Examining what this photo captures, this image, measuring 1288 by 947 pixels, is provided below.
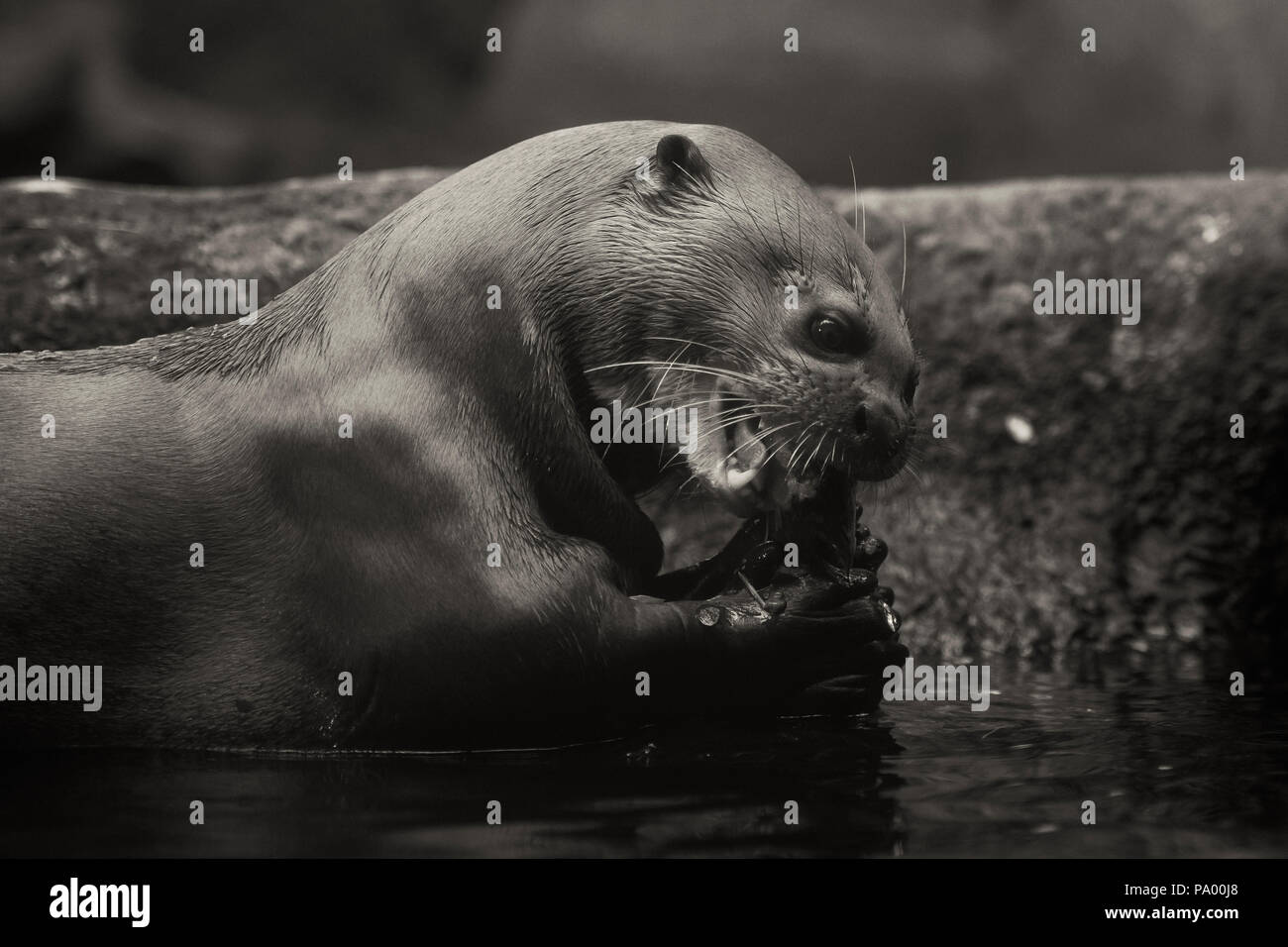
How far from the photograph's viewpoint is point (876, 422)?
123 inches

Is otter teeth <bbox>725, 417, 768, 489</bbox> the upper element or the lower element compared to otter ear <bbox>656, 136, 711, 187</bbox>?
lower

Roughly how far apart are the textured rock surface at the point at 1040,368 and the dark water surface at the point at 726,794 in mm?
1561

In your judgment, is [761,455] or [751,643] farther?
[761,455]

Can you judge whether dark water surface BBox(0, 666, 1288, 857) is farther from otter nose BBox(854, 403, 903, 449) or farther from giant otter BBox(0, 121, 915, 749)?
otter nose BBox(854, 403, 903, 449)

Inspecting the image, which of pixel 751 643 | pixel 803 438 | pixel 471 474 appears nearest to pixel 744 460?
pixel 803 438

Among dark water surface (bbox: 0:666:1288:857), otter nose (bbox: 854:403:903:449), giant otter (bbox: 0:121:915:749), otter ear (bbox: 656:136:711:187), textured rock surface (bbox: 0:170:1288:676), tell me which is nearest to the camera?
dark water surface (bbox: 0:666:1288:857)

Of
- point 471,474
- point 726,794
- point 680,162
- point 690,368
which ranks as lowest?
point 726,794

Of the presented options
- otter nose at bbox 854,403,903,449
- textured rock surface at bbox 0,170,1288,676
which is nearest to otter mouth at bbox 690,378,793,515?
otter nose at bbox 854,403,903,449

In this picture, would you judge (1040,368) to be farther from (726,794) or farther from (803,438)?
(726,794)

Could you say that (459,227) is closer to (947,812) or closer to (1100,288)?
(947,812)

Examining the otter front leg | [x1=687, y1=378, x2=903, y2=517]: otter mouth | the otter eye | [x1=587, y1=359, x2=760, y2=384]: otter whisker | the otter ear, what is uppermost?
the otter ear

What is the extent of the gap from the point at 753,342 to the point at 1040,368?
238cm

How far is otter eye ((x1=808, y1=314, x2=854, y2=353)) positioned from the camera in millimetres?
3166

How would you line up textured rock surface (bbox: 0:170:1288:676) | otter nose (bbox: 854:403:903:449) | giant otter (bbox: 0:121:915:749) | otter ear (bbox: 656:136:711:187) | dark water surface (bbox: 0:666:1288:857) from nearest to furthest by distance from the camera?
dark water surface (bbox: 0:666:1288:857)
giant otter (bbox: 0:121:915:749)
otter nose (bbox: 854:403:903:449)
otter ear (bbox: 656:136:711:187)
textured rock surface (bbox: 0:170:1288:676)
